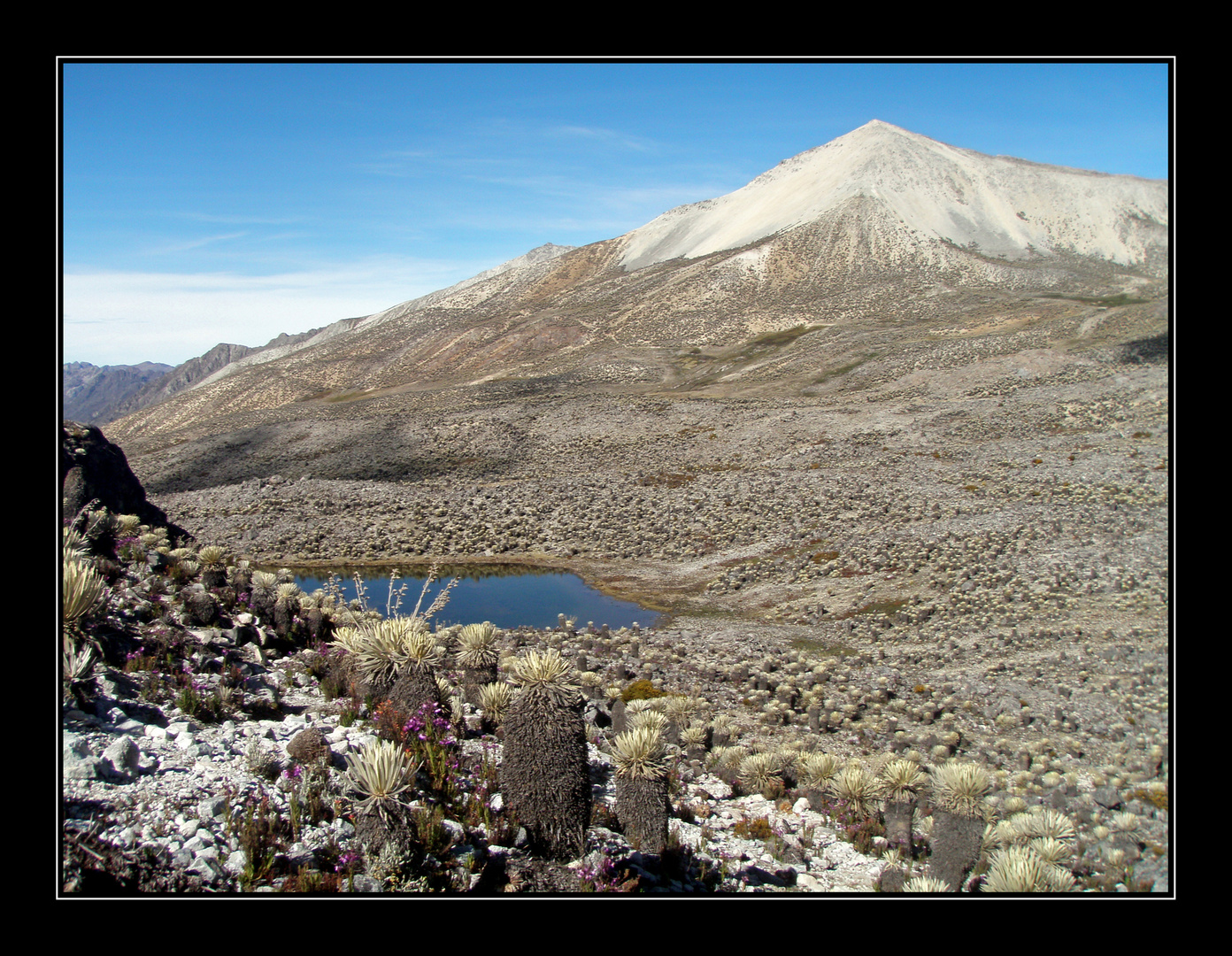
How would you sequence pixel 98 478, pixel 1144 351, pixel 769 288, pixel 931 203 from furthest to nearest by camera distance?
pixel 931 203 < pixel 769 288 < pixel 1144 351 < pixel 98 478

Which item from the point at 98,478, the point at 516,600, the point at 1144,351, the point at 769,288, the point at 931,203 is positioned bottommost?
the point at 516,600

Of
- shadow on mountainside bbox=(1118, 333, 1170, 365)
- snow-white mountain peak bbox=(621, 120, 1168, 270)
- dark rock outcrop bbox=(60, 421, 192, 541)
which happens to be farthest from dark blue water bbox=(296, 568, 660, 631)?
snow-white mountain peak bbox=(621, 120, 1168, 270)

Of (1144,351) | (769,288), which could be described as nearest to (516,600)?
(1144,351)

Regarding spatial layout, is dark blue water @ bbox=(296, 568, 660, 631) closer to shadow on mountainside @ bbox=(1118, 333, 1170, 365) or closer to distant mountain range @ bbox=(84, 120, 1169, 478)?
shadow on mountainside @ bbox=(1118, 333, 1170, 365)

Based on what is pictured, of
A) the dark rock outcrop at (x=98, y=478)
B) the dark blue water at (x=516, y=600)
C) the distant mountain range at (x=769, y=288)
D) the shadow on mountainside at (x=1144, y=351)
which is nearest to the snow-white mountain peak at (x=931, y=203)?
the distant mountain range at (x=769, y=288)

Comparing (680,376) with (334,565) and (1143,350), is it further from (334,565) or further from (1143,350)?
(334,565)

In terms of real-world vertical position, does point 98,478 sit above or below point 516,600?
above

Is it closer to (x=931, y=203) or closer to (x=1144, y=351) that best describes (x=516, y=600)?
(x=1144, y=351)
